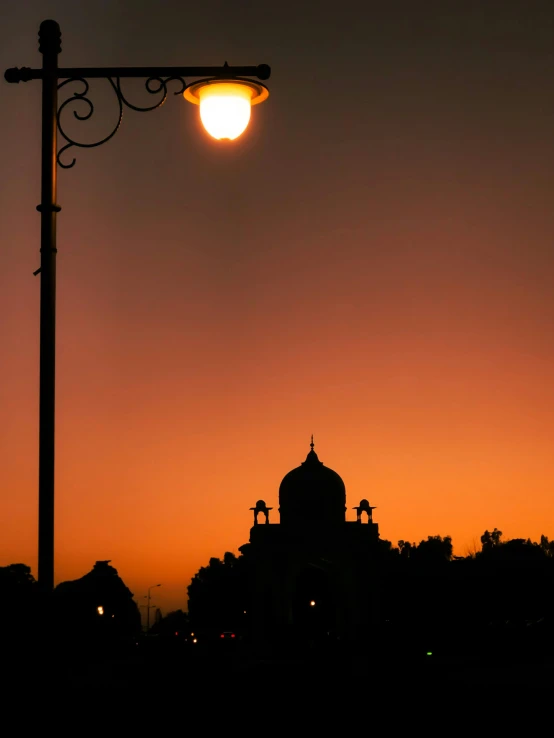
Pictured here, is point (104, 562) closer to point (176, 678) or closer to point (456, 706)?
point (176, 678)

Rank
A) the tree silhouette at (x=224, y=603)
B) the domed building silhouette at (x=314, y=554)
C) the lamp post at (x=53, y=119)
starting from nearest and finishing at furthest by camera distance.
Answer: the lamp post at (x=53, y=119), the domed building silhouette at (x=314, y=554), the tree silhouette at (x=224, y=603)

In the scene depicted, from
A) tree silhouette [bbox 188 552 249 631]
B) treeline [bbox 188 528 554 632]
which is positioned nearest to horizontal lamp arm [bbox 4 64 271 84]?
treeline [bbox 188 528 554 632]

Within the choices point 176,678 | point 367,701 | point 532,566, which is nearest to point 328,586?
point 532,566

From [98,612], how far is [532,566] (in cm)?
3850

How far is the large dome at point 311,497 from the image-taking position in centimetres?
10881

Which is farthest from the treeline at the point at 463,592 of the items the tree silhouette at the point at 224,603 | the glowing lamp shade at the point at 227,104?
the glowing lamp shade at the point at 227,104

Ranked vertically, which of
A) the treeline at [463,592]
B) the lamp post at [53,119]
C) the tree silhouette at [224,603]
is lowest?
the lamp post at [53,119]

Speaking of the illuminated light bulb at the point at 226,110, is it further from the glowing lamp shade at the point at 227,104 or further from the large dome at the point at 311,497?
the large dome at the point at 311,497

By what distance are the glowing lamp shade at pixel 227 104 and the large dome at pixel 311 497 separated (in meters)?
96.2

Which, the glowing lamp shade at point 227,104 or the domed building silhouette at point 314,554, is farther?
the domed building silhouette at point 314,554

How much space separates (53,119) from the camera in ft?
40.7

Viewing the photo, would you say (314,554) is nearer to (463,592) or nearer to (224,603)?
(463,592)

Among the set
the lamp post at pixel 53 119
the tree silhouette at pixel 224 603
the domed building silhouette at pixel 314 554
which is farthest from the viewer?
the tree silhouette at pixel 224 603

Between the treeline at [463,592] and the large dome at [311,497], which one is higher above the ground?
the large dome at [311,497]
